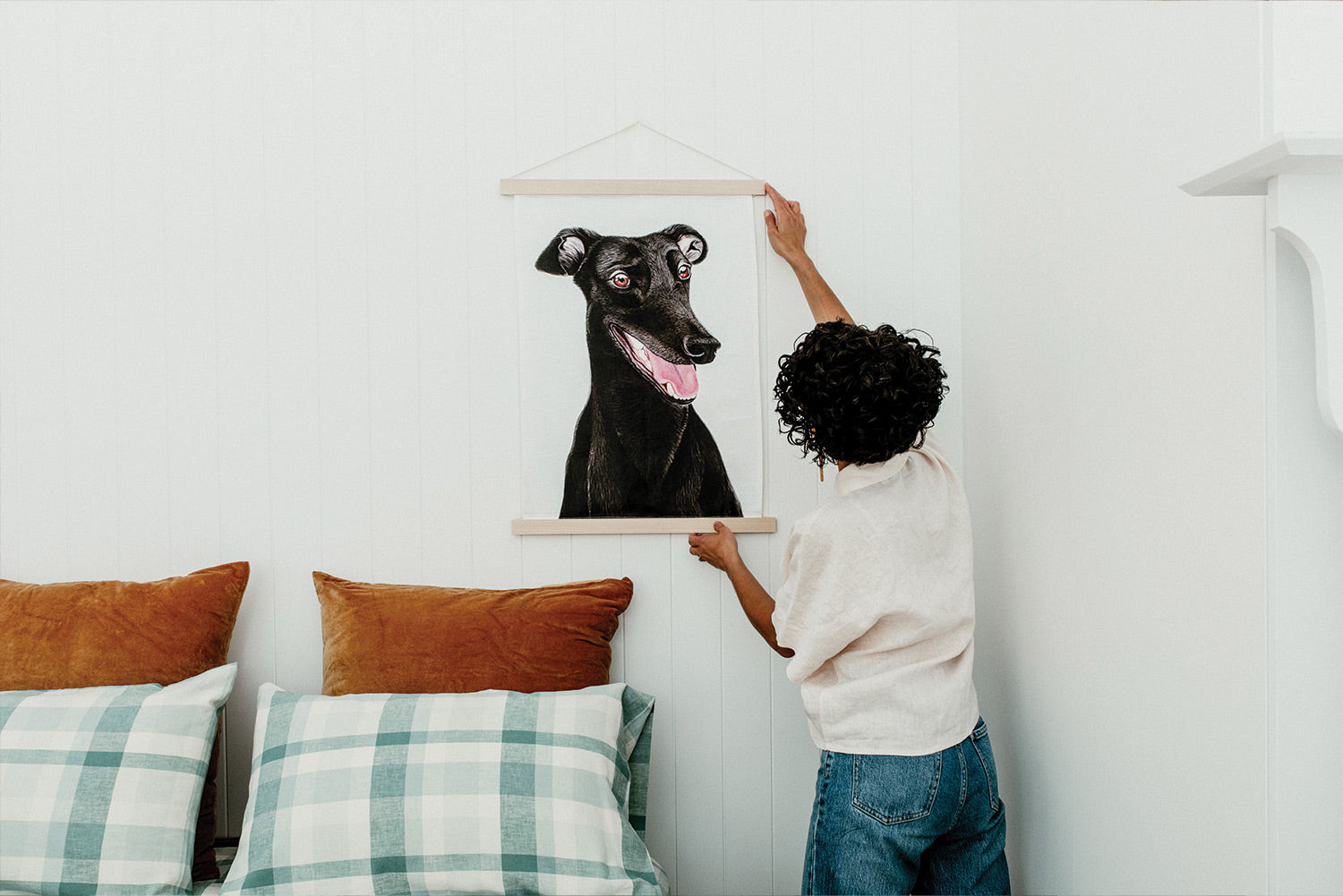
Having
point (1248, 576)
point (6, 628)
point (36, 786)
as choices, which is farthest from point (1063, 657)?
point (6, 628)

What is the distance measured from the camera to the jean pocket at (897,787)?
1452 millimetres

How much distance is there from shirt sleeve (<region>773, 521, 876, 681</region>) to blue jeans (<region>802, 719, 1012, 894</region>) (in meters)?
0.19

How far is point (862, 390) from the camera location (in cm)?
142

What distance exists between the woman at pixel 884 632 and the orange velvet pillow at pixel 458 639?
45cm

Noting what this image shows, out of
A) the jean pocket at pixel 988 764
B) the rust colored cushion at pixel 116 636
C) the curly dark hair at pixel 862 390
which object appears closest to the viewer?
the curly dark hair at pixel 862 390

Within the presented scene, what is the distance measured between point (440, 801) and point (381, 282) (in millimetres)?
1074

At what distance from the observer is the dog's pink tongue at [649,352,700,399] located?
6.29ft

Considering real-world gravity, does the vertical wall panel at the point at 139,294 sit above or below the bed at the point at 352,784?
above

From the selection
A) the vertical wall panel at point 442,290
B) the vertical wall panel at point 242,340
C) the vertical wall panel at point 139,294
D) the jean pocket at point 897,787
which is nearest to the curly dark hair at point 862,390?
the jean pocket at point 897,787

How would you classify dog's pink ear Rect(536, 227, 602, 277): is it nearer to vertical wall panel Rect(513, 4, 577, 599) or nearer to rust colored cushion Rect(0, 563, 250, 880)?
vertical wall panel Rect(513, 4, 577, 599)

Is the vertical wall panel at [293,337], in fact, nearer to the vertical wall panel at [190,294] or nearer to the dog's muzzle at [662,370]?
the vertical wall panel at [190,294]

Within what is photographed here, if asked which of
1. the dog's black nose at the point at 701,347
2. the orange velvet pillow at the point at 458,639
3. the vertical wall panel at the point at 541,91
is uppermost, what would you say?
the vertical wall panel at the point at 541,91

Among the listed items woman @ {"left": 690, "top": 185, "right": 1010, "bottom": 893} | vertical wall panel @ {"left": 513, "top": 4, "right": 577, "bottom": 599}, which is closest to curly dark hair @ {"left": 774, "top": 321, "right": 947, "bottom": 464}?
woman @ {"left": 690, "top": 185, "right": 1010, "bottom": 893}

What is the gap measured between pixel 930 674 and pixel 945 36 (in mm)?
1384
